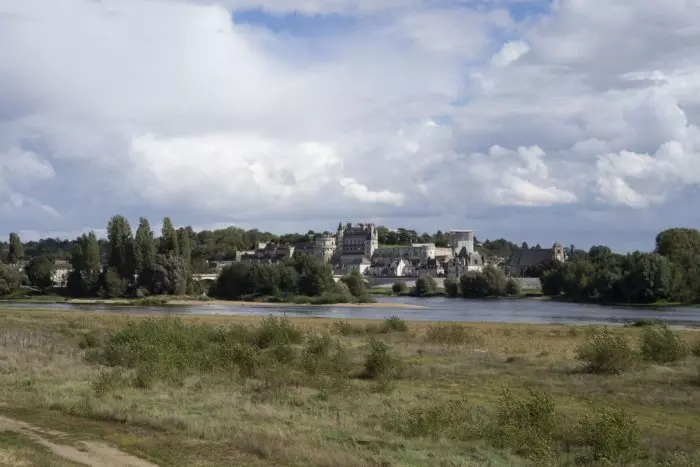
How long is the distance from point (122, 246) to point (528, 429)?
12069 centimetres

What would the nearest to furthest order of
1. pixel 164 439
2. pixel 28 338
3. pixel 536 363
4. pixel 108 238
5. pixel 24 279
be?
pixel 164 439 < pixel 536 363 < pixel 28 338 < pixel 108 238 < pixel 24 279

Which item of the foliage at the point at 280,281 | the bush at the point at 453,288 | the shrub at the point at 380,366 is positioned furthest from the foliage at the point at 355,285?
the shrub at the point at 380,366

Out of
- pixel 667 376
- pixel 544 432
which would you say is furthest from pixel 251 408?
pixel 667 376

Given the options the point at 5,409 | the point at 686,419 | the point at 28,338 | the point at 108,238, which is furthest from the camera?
the point at 108,238

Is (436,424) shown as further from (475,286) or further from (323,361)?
(475,286)

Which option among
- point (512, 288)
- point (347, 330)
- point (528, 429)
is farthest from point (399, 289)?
point (528, 429)

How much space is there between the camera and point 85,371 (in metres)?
27.4

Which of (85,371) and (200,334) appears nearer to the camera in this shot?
(85,371)

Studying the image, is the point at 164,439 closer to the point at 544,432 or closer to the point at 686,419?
the point at 544,432

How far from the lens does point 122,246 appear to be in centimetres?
13038

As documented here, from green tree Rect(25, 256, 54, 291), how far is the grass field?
389 feet

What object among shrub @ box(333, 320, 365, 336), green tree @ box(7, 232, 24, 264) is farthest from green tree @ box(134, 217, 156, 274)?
shrub @ box(333, 320, 365, 336)

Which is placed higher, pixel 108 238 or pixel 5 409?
pixel 108 238

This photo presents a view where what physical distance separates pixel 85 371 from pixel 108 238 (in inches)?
4301
